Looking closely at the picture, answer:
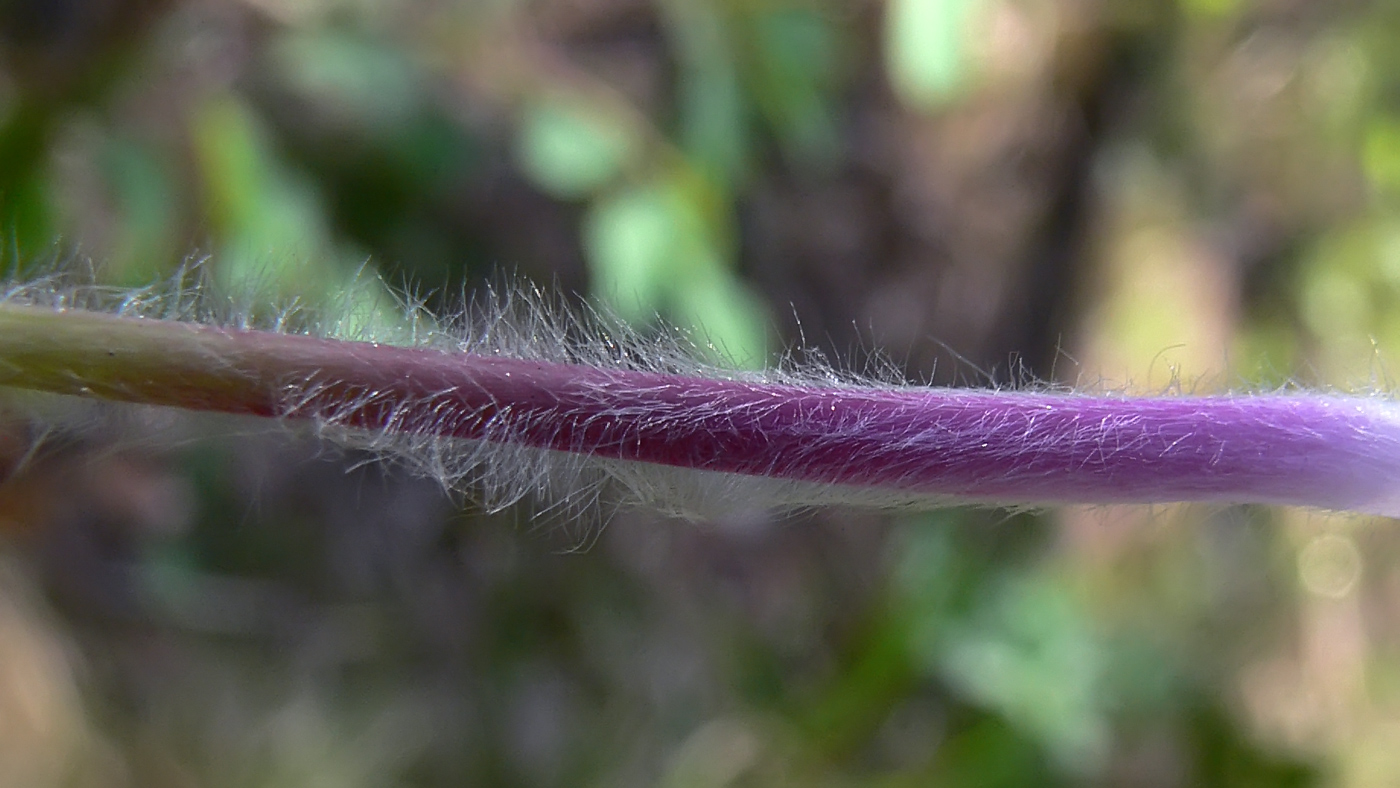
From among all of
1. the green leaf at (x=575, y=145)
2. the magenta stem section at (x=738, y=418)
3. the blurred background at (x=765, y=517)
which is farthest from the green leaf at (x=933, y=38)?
the magenta stem section at (x=738, y=418)

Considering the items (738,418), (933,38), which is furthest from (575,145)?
(738,418)

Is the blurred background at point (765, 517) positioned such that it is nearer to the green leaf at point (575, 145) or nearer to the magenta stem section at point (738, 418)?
the green leaf at point (575, 145)

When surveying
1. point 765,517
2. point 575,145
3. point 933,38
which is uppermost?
point 933,38

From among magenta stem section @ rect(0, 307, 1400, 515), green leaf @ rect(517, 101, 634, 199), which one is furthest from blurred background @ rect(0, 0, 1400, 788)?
magenta stem section @ rect(0, 307, 1400, 515)

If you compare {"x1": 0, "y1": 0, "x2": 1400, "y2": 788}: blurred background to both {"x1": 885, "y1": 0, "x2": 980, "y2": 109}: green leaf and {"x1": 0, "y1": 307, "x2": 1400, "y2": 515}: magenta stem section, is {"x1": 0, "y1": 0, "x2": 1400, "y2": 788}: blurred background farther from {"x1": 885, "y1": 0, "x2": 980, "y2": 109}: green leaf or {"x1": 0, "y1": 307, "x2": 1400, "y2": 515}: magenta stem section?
{"x1": 0, "y1": 307, "x2": 1400, "y2": 515}: magenta stem section

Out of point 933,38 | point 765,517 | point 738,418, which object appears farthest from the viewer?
point 765,517

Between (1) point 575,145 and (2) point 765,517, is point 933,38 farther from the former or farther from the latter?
(2) point 765,517
